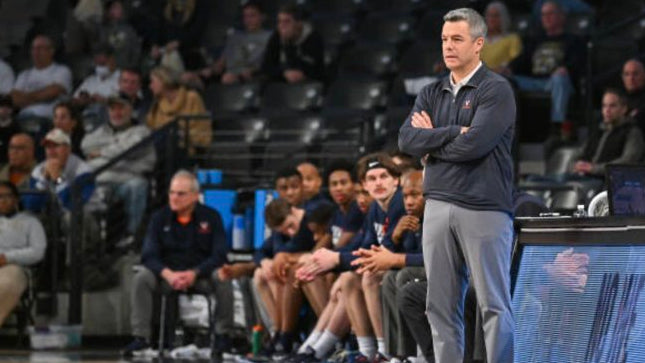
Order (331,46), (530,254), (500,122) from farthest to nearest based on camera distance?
(331,46) → (530,254) → (500,122)

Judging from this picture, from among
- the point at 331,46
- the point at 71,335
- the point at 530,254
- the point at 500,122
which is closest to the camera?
the point at 500,122

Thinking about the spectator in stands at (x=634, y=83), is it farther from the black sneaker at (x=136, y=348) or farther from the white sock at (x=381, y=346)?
the black sneaker at (x=136, y=348)

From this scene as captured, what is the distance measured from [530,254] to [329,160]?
6.14 meters

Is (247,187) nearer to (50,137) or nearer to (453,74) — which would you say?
(50,137)

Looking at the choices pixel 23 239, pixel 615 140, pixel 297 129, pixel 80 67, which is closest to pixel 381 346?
pixel 615 140

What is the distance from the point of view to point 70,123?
576 inches

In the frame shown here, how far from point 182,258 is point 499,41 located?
3.75m

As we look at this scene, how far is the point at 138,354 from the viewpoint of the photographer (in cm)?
1180

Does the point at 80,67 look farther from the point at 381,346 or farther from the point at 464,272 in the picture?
the point at 464,272

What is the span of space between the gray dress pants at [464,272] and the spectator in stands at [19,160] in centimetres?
782

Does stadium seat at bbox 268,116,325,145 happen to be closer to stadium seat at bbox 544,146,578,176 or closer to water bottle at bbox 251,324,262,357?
stadium seat at bbox 544,146,578,176

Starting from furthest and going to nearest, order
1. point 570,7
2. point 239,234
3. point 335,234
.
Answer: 1. point 570,7
2. point 239,234
3. point 335,234

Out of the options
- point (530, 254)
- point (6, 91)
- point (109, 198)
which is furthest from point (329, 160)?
point (530, 254)

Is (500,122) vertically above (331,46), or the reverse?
(331,46)
